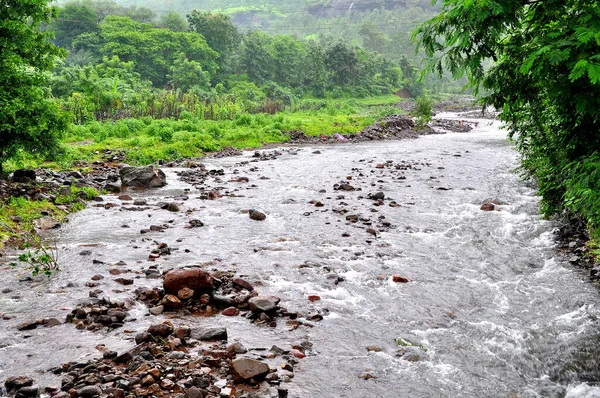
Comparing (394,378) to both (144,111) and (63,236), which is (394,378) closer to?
(63,236)

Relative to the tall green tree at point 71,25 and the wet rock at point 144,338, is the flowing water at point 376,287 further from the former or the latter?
the tall green tree at point 71,25

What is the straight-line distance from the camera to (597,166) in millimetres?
5992

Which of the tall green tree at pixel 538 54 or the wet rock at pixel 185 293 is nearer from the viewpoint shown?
the tall green tree at pixel 538 54

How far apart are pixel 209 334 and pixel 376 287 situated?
426 centimetres

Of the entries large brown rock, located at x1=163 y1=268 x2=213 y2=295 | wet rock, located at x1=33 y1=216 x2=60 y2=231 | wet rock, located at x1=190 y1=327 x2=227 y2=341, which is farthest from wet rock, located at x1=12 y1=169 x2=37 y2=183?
wet rock, located at x1=190 y1=327 x2=227 y2=341

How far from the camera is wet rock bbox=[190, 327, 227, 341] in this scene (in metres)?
8.09

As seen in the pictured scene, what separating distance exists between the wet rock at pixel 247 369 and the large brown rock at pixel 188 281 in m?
2.93

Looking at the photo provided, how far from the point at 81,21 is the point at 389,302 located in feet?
280

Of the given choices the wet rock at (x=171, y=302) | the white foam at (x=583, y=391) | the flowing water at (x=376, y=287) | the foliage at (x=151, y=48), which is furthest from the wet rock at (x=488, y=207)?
the foliage at (x=151, y=48)

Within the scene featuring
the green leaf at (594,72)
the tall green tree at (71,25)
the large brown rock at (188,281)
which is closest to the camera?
the green leaf at (594,72)

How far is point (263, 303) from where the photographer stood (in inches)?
365

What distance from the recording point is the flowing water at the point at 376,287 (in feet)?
24.6

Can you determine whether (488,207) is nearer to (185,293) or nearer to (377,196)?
(377,196)

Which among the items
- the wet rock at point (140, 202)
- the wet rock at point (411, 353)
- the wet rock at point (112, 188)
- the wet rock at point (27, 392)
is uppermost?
the wet rock at point (27, 392)
